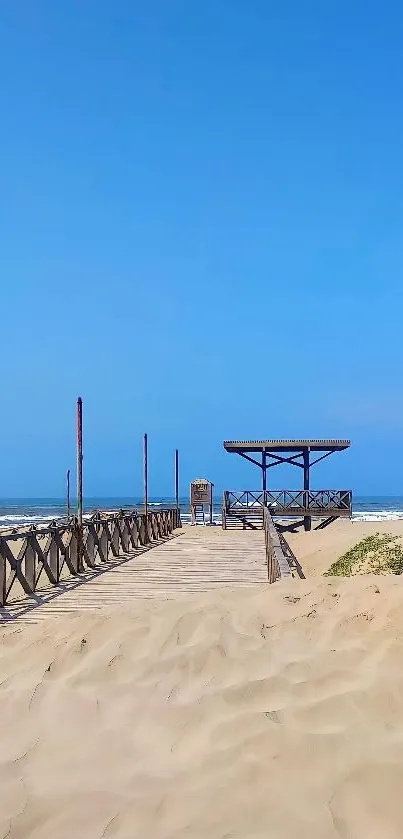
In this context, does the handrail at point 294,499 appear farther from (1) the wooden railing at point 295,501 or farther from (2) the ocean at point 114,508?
(2) the ocean at point 114,508

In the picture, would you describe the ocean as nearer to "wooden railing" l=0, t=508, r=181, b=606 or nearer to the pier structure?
the pier structure

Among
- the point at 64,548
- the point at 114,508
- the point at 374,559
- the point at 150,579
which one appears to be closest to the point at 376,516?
the point at 114,508

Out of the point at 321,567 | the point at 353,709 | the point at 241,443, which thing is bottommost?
the point at 321,567

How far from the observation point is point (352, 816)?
2328 mm

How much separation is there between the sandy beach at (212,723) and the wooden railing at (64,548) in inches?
144

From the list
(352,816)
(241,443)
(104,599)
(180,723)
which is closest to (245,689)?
(180,723)

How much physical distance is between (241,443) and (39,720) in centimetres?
2280

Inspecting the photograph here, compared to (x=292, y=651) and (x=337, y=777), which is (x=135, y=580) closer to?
(x=292, y=651)

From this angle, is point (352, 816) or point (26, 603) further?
point (26, 603)

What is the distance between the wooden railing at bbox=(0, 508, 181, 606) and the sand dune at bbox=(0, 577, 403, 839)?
3913 mm

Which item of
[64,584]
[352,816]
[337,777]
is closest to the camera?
[352,816]

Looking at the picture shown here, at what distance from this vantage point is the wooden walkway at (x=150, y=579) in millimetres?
8125

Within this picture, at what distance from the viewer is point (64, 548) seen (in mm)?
10570

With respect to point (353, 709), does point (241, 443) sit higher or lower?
higher
